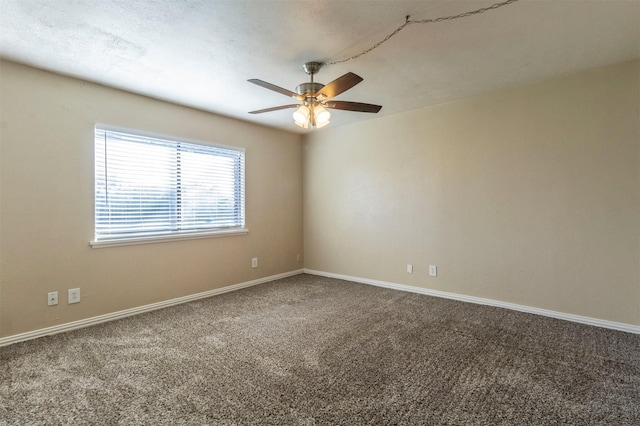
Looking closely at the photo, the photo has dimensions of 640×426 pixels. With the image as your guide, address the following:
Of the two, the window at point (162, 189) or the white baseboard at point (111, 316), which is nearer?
the white baseboard at point (111, 316)

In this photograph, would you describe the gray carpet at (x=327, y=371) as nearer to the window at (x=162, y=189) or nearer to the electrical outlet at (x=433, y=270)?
the electrical outlet at (x=433, y=270)

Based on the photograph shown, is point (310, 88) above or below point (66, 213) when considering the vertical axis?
above

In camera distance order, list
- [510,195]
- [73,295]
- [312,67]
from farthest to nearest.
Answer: [510,195]
[73,295]
[312,67]

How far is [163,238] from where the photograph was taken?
141 inches

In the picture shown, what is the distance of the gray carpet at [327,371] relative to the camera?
67.8 inches

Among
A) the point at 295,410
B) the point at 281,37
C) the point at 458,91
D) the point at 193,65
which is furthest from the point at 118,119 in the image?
the point at 458,91

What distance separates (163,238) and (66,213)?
92 centimetres

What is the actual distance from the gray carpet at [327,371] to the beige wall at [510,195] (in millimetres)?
466

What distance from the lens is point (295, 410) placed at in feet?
5.73

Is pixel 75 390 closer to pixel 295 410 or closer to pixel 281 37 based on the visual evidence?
pixel 295 410

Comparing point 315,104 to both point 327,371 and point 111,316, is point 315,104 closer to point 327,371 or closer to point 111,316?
point 327,371

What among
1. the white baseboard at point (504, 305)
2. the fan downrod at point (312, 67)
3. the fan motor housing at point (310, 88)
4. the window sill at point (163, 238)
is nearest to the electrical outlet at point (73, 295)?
the window sill at point (163, 238)

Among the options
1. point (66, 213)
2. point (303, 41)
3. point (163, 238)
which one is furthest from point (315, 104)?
point (66, 213)

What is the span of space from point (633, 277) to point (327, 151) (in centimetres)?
377
